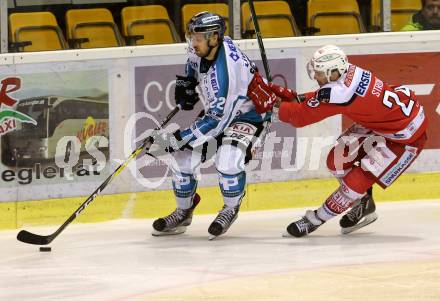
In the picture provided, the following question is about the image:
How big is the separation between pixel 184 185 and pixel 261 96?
0.65m

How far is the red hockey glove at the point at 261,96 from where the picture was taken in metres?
6.49

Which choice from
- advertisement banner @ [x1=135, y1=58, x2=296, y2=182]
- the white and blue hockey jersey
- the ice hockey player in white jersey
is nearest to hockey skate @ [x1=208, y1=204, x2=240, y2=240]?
the ice hockey player in white jersey

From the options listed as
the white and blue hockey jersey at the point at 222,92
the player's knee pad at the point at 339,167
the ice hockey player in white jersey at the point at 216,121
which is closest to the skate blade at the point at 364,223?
the player's knee pad at the point at 339,167

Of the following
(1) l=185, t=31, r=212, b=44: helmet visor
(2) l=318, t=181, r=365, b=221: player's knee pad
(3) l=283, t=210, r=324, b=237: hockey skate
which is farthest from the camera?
(3) l=283, t=210, r=324, b=237: hockey skate

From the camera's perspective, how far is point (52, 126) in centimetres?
702

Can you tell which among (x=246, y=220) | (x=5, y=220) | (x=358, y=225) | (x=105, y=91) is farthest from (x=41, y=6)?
(x=358, y=225)

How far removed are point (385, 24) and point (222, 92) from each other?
1.79 meters

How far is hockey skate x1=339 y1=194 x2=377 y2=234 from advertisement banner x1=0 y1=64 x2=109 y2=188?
1.48m

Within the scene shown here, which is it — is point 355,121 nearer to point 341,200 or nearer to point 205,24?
point 341,200

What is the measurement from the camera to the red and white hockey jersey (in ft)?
20.5

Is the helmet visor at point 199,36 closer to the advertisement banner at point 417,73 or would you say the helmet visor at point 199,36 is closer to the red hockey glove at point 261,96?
the red hockey glove at point 261,96

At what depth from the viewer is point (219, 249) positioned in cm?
628

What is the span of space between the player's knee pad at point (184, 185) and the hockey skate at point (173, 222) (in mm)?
95

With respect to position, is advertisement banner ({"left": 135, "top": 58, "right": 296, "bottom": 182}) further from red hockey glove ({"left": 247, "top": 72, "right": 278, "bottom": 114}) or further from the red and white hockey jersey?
the red and white hockey jersey
